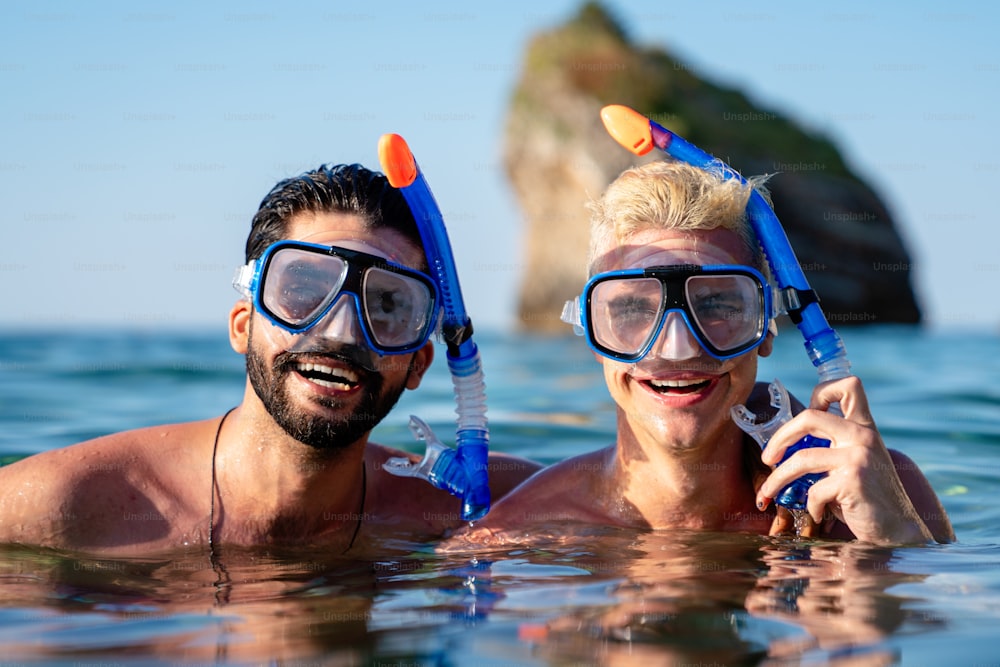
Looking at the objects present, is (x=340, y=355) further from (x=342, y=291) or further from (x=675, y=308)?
(x=675, y=308)

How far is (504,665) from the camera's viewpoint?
2174 mm

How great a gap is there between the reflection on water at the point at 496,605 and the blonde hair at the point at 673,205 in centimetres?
90

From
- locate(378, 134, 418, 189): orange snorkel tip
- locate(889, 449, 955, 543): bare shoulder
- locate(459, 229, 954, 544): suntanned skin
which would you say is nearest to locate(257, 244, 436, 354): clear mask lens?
locate(378, 134, 418, 189): orange snorkel tip

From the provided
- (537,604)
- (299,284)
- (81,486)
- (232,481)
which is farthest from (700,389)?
(81,486)

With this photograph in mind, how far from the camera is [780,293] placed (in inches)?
132

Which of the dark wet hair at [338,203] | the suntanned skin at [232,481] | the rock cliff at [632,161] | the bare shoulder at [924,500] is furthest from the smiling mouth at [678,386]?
the rock cliff at [632,161]

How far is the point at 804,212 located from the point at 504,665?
28.1 meters

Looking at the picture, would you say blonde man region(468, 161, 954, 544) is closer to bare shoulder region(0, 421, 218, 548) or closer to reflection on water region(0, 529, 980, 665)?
reflection on water region(0, 529, 980, 665)

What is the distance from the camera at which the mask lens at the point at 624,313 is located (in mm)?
3236

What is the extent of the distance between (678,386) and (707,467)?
0.33m

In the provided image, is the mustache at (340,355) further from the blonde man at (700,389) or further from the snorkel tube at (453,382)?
the blonde man at (700,389)

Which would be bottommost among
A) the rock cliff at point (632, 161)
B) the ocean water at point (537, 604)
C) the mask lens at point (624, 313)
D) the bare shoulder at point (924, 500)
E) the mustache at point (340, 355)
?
the ocean water at point (537, 604)

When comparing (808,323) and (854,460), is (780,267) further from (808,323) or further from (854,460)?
(854,460)

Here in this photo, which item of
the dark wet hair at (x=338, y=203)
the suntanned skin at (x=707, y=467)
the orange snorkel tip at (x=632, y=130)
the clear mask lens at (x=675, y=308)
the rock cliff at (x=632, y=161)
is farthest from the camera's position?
the rock cliff at (x=632, y=161)
